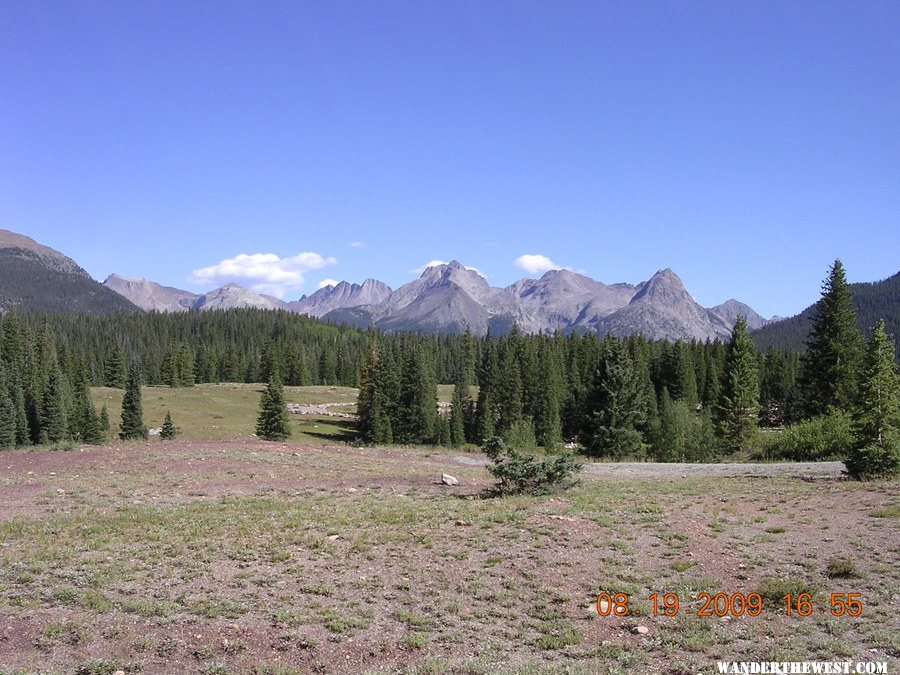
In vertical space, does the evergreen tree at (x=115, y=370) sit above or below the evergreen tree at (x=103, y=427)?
above

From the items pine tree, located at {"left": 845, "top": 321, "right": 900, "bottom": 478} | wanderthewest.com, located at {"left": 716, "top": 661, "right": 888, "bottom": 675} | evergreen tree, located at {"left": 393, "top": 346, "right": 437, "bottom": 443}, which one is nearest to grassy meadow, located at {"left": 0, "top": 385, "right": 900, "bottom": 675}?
wanderthewest.com, located at {"left": 716, "top": 661, "right": 888, "bottom": 675}

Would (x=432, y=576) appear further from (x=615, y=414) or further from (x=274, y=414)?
Answer: (x=274, y=414)

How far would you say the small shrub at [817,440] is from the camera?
36.9 meters

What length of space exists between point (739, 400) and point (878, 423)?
26821 mm

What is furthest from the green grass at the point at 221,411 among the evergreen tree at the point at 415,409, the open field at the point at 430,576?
the open field at the point at 430,576

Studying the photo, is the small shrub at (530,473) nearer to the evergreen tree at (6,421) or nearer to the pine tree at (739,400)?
the pine tree at (739,400)

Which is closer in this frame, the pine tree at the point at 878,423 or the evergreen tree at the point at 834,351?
the pine tree at the point at 878,423

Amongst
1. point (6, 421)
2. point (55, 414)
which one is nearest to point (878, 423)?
point (6, 421)

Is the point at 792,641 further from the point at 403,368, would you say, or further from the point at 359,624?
the point at 403,368

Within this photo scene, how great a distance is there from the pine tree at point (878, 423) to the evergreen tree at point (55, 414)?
8204cm
